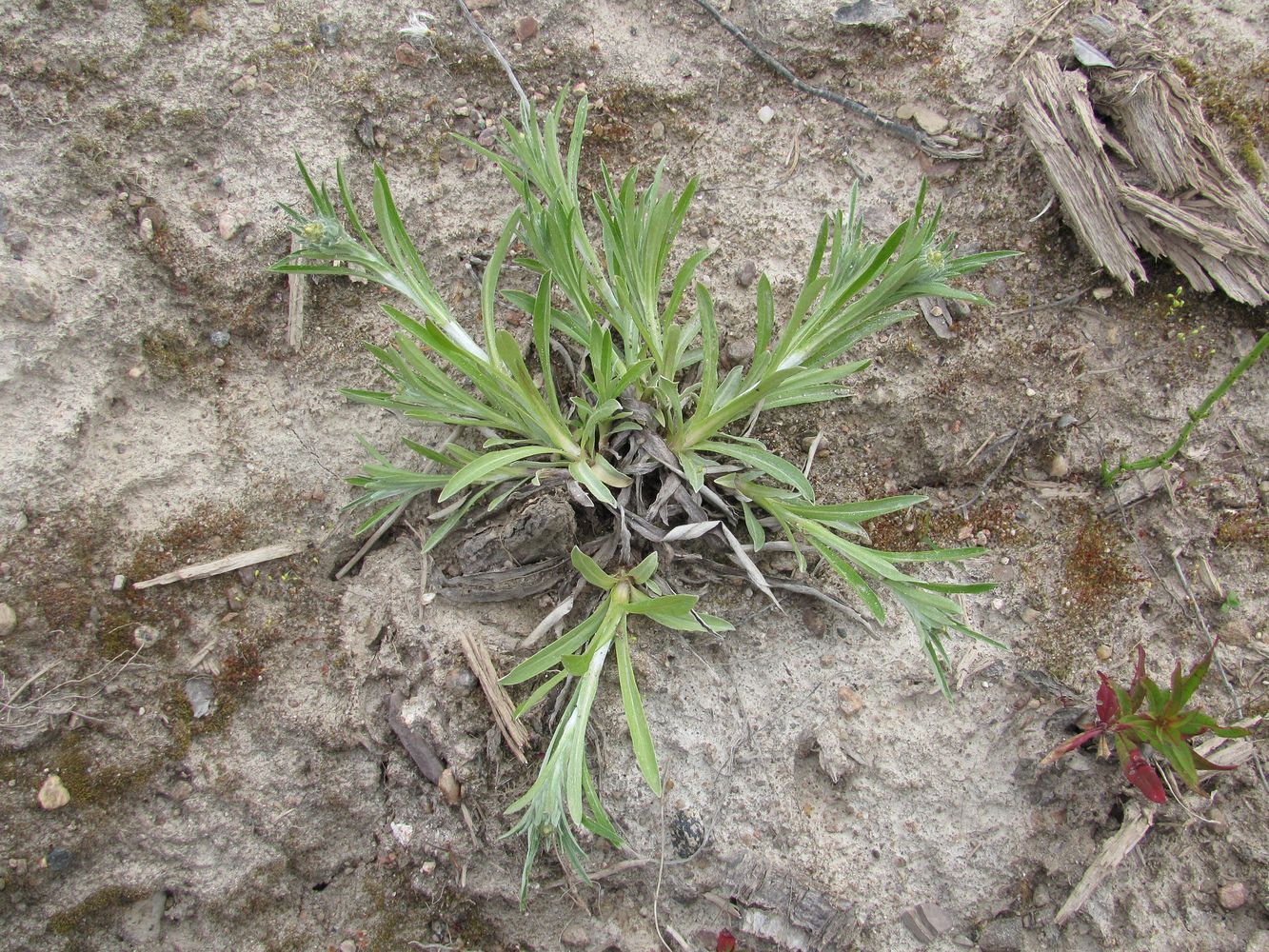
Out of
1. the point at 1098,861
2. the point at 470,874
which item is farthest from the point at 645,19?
the point at 1098,861

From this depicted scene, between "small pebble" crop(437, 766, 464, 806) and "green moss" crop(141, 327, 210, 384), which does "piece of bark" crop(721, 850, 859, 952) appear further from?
"green moss" crop(141, 327, 210, 384)

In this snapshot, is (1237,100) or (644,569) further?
(1237,100)

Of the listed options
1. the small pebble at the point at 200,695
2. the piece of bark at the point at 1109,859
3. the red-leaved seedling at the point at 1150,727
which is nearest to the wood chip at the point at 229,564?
the small pebble at the point at 200,695

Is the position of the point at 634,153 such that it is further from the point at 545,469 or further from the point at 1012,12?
the point at 1012,12

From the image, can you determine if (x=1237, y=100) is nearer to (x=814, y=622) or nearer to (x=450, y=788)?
(x=814, y=622)

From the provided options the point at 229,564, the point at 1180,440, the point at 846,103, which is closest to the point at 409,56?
the point at 846,103
